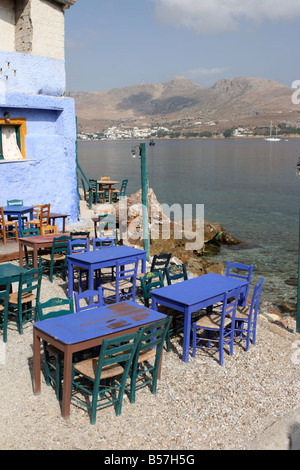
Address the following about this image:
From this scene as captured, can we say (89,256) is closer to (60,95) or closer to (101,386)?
(101,386)

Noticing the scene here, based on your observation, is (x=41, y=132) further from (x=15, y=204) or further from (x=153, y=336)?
(x=153, y=336)

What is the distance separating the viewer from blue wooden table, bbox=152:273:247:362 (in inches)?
273

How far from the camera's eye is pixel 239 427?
5688 millimetres

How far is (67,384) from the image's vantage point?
5.47 metres

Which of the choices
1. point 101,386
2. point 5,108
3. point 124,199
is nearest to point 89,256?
point 101,386

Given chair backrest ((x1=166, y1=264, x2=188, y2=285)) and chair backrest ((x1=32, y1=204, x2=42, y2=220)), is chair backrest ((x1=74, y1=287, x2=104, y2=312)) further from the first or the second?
chair backrest ((x1=32, y1=204, x2=42, y2=220))

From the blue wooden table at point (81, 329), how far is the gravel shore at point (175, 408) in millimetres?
332

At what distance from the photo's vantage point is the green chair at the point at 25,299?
7770 mm

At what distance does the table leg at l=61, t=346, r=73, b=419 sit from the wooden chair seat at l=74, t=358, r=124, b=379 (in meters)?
0.26

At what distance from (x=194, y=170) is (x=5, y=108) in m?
63.9

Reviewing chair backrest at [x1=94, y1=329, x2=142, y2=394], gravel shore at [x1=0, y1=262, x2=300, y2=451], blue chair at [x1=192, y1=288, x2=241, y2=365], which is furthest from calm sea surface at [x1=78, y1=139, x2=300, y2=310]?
chair backrest at [x1=94, y1=329, x2=142, y2=394]

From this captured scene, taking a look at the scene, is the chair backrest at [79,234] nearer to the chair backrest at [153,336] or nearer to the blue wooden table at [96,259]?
the blue wooden table at [96,259]

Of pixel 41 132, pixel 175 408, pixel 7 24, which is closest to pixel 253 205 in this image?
pixel 41 132

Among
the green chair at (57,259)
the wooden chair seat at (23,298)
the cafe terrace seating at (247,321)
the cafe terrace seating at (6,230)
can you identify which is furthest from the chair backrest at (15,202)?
the cafe terrace seating at (247,321)
